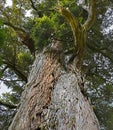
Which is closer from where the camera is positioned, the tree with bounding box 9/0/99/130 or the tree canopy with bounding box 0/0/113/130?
the tree with bounding box 9/0/99/130

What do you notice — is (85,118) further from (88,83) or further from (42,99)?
(88,83)

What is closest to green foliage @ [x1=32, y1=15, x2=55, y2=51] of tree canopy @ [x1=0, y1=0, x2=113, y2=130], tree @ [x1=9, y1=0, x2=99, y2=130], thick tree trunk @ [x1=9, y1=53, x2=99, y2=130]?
tree canopy @ [x1=0, y1=0, x2=113, y2=130]

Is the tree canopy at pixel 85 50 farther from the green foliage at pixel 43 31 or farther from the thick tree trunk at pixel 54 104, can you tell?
Answer: the thick tree trunk at pixel 54 104

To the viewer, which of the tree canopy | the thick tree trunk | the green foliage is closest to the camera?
the thick tree trunk

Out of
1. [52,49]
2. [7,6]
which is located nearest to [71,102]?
[52,49]

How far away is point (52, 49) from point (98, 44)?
10.6 feet

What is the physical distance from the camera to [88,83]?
37.0ft

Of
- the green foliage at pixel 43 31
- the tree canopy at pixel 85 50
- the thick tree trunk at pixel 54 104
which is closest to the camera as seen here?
the thick tree trunk at pixel 54 104

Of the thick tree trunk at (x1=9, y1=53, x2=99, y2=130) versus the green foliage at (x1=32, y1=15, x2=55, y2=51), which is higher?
the green foliage at (x1=32, y1=15, x2=55, y2=51)

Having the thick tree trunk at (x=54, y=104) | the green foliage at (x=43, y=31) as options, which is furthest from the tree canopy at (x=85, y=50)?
the thick tree trunk at (x=54, y=104)

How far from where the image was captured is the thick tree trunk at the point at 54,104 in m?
3.92

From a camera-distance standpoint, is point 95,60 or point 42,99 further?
point 95,60

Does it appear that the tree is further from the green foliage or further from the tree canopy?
the tree canopy

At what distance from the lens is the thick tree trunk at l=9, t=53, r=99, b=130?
3922 mm
